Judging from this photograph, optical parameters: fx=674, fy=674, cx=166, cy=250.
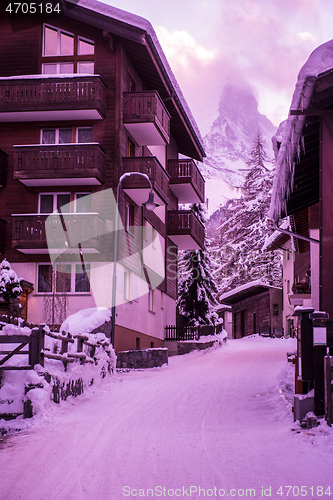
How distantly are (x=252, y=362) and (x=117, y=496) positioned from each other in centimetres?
1950

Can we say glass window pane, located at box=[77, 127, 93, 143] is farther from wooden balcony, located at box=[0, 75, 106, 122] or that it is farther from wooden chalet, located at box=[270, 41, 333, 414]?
wooden chalet, located at box=[270, 41, 333, 414]

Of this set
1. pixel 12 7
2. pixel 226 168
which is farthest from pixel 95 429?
pixel 226 168

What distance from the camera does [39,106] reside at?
87.7 feet

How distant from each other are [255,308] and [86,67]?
31179 mm

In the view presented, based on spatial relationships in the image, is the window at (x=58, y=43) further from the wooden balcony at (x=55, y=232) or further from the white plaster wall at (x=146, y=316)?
the white plaster wall at (x=146, y=316)

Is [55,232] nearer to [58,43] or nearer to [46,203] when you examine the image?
[46,203]

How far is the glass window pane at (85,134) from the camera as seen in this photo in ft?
90.9

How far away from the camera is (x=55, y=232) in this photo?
2584 centimetres

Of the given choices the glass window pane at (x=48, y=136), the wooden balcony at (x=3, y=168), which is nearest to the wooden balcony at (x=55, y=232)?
the wooden balcony at (x=3, y=168)

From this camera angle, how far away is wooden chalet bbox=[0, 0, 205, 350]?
85.8 feet

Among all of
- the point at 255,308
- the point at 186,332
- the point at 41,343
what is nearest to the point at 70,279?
the point at 186,332

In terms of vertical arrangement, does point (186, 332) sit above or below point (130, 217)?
below

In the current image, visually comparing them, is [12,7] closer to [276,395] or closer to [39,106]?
[39,106]

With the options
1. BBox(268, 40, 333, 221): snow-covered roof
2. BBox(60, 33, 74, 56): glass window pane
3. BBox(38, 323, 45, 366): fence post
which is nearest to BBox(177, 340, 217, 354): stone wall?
BBox(60, 33, 74, 56): glass window pane
